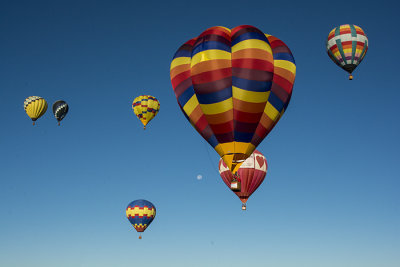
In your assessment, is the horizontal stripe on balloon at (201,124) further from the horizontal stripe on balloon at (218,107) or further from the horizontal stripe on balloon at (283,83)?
the horizontal stripe on balloon at (283,83)

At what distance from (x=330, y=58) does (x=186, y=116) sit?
44.7 ft

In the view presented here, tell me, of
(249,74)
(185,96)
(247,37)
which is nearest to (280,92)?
(249,74)

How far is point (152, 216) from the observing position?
46.3 metres

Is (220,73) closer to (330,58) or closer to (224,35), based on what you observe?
(224,35)

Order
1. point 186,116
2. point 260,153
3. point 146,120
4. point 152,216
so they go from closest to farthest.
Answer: point 186,116 < point 260,153 < point 146,120 < point 152,216

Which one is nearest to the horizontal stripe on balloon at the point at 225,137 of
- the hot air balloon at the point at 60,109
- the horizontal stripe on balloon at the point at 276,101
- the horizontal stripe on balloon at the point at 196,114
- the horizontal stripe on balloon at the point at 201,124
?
the horizontal stripe on balloon at the point at 201,124

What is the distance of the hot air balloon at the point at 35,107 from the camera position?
40.7 meters

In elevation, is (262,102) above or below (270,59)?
below

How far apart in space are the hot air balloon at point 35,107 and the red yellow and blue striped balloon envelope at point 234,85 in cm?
2215

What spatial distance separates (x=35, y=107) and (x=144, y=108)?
9145 millimetres

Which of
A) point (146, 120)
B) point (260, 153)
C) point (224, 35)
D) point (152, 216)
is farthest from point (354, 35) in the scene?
point (152, 216)

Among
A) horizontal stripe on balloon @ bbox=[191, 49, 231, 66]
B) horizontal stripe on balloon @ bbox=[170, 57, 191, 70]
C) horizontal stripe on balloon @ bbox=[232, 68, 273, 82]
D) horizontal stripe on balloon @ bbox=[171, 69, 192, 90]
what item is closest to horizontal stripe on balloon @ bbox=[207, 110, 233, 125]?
horizontal stripe on balloon @ bbox=[232, 68, 273, 82]

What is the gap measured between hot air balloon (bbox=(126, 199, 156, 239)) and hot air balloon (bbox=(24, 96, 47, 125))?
1201cm

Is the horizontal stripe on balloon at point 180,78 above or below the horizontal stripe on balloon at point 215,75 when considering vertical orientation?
above
